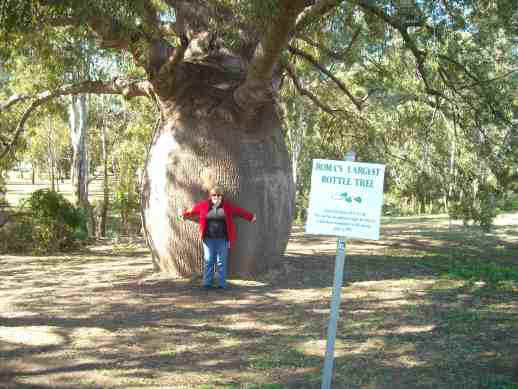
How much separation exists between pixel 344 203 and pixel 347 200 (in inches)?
1.1

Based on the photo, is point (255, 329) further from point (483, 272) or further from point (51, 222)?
point (51, 222)

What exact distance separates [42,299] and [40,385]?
288 cm

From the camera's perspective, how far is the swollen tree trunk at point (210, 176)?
24.6ft

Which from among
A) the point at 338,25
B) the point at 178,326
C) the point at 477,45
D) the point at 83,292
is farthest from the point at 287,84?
the point at 178,326

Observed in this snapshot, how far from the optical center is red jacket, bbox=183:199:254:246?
7.12 meters

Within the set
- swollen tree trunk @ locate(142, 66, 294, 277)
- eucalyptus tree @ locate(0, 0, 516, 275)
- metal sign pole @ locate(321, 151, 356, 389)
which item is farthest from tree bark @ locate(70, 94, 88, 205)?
metal sign pole @ locate(321, 151, 356, 389)

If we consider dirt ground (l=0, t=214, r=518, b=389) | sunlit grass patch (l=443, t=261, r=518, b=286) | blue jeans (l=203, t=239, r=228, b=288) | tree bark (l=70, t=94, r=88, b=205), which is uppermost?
tree bark (l=70, t=94, r=88, b=205)

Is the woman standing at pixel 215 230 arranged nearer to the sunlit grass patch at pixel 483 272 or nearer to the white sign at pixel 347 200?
the sunlit grass patch at pixel 483 272

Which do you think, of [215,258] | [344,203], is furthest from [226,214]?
[344,203]

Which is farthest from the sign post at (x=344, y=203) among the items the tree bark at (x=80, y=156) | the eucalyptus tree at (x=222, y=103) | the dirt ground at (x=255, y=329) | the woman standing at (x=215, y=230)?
the tree bark at (x=80, y=156)

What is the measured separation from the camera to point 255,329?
548cm

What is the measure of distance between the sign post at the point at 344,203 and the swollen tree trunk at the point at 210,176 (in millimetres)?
3757

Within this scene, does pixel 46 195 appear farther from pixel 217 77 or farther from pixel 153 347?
pixel 153 347

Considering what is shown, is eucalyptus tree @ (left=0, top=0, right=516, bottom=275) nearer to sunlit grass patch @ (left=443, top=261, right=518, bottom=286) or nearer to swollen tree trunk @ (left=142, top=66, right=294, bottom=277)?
swollen tree trunk @ (left=142, top=66, right=294, bottom=277)
